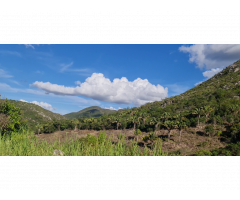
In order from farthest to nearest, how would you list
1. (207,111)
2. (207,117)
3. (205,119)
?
(207,117)
(205,119)
(207,111)

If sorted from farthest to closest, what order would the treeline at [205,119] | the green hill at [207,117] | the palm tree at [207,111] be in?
the palm tree at [207,111], the green hill at [207,117], the treeline at [205,119]

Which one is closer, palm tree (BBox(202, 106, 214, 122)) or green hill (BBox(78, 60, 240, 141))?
green hill (BBox(78, 60, 240, 141))

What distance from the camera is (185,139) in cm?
3588

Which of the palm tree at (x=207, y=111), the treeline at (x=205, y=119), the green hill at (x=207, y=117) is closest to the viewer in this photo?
the treeline at (x=205, y=119)

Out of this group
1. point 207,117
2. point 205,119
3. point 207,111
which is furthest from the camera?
point 207,117

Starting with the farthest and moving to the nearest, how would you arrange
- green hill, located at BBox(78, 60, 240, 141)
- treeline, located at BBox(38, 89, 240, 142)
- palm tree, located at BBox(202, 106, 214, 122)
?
palm tree, located at BBox(202, 106, 214, 122)
green hill, located at BBox(78, 60, 240, 141)
treeline, located at BBox(38, 89, 240, 142)

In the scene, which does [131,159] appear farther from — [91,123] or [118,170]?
[91,123]

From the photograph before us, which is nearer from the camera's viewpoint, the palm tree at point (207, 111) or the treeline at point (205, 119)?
the treeline at point (205, 119)

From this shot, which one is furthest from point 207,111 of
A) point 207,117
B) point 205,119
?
point 205,119

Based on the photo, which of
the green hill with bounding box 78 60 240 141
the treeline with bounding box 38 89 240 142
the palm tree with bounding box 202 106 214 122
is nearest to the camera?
the treeline with bounding box 38 89 240 142

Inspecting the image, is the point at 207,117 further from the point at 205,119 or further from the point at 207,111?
the point at 207,111

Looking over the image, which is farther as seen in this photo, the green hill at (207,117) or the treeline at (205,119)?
the green hill at (207,117)
